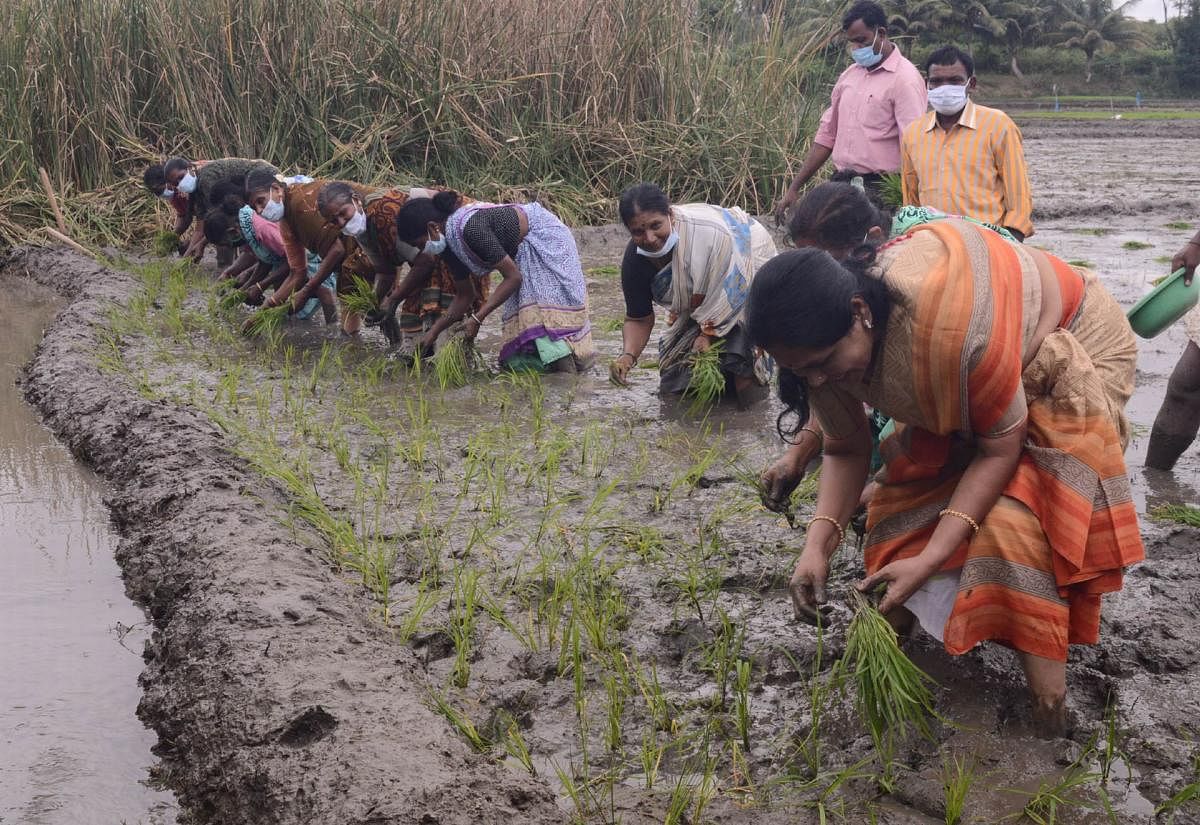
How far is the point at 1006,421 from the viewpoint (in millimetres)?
2361

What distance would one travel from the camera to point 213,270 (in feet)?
30.4

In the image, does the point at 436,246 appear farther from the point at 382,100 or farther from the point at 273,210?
the point at 382,100

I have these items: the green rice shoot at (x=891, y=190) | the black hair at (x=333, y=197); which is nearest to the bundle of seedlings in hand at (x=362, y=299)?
the black hair at (x=333, y=197)

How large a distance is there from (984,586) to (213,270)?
311 inches

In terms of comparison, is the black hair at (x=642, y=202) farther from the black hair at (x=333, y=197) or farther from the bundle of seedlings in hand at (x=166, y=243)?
the bundle of seedlings in hand at (x=166, y=243)

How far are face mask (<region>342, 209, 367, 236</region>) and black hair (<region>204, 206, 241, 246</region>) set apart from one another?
220 cm

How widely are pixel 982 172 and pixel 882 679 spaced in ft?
9.74

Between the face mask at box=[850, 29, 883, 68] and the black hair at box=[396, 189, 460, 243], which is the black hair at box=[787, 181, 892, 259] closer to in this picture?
the face mask at box=[850, 29, 883, 68]

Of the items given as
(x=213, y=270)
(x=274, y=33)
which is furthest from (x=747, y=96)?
(x=213, y=270)

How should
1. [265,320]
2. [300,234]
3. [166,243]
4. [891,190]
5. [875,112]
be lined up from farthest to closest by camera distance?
1. [166,243]
2. [300,234]
3. [265,320]
4. [891,190]
5. [875,112]

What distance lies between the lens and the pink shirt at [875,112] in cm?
570

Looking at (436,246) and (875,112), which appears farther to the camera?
(875,112)

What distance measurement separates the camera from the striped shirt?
4.64 metres

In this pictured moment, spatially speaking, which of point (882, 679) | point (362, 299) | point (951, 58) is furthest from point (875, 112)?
point (882, 679)
